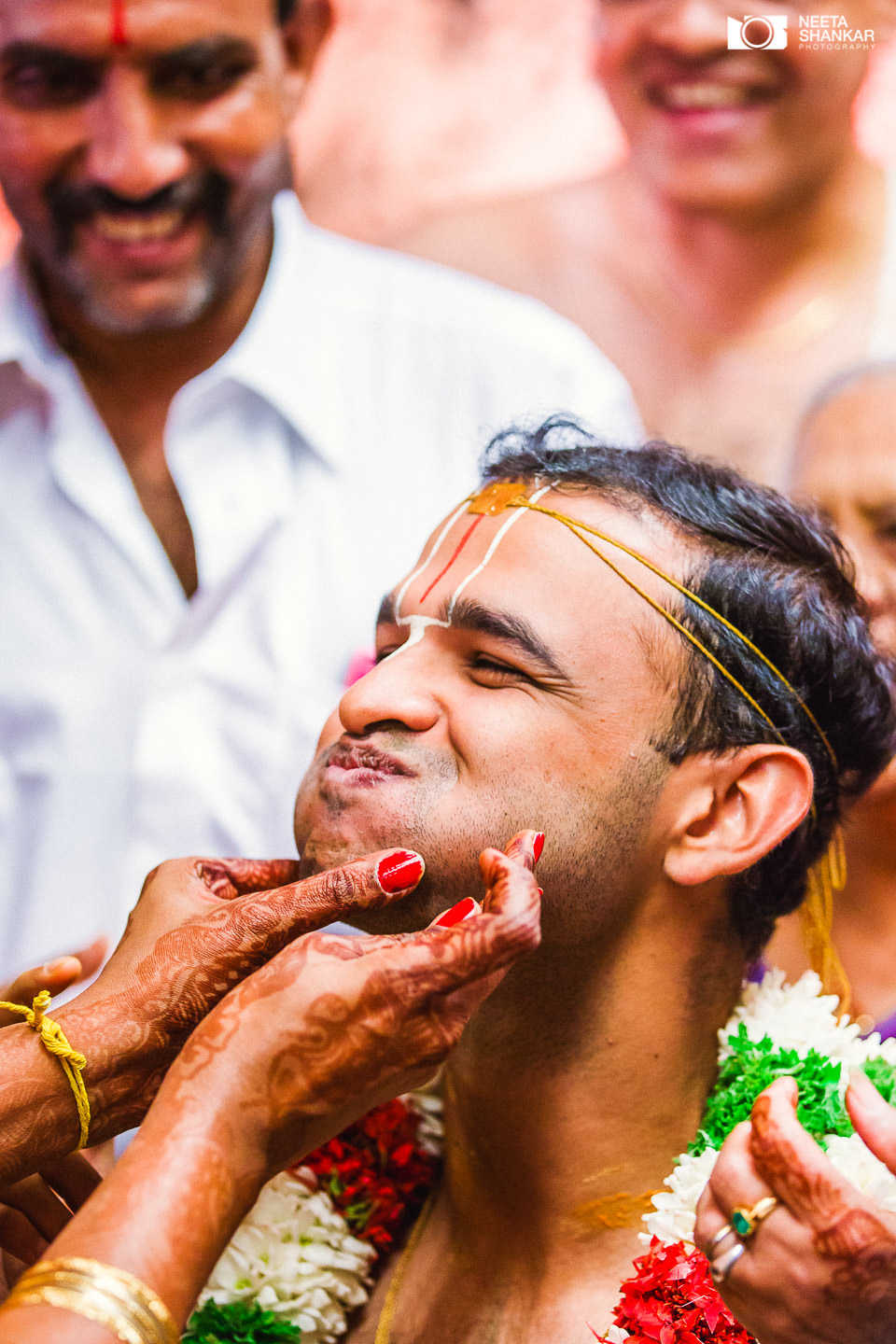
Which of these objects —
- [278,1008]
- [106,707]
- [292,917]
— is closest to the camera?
[278,1008]

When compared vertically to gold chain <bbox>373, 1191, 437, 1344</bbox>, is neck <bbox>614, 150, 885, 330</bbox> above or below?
above

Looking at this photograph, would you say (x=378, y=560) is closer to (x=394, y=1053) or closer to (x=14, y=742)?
(x=14, y=742)

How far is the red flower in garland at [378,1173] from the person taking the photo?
2.46 metres

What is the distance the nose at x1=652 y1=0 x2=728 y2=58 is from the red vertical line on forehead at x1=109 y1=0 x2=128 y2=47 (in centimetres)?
140

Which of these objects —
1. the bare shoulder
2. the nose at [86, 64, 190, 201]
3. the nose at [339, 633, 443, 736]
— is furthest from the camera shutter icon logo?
the bare shoulder

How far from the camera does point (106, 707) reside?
3162 mm

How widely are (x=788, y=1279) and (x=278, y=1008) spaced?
746 mm

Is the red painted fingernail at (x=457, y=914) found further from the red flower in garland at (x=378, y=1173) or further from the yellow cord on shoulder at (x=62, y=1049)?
the red flower in garland at (x=378, y=1173)

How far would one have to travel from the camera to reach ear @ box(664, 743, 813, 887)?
2096 millimetres

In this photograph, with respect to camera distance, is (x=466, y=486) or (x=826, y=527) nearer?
(x=826, y=527)

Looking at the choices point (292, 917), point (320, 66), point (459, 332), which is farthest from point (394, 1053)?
point (320, 66)

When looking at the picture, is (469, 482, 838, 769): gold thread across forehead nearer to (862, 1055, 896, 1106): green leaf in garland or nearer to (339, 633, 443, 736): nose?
(339, 633, 443, 736): nose

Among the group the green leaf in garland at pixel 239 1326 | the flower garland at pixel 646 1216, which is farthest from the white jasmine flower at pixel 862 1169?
the green leaf in garland at pixel 239 1326

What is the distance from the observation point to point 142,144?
10.00ft
